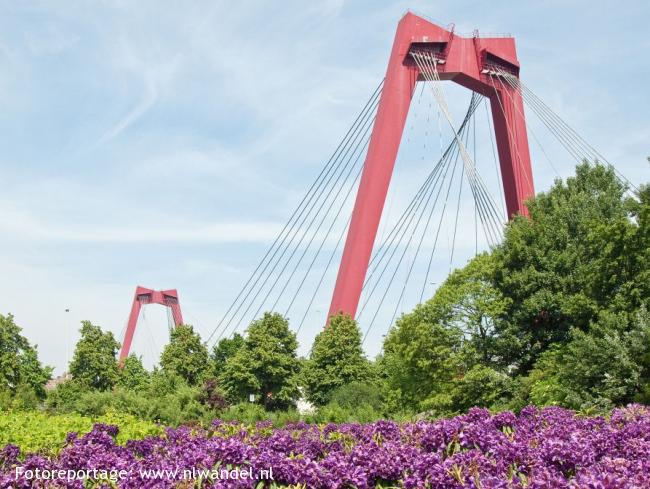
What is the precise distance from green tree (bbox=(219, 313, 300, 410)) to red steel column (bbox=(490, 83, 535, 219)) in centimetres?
1219

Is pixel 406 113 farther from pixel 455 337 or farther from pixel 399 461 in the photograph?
pixel 399 461

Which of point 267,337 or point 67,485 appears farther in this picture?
point 267,337

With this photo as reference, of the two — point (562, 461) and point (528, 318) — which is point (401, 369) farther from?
point (562, 461)

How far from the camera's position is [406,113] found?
24.0 meters

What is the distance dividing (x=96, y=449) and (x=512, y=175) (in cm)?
2326

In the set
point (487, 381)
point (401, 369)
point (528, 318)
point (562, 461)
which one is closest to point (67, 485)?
point (562, 461)

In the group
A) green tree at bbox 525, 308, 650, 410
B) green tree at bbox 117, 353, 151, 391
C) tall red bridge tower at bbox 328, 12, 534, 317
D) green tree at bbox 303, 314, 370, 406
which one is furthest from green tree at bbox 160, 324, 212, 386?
green tree at bbox 525, 308, 650, 410

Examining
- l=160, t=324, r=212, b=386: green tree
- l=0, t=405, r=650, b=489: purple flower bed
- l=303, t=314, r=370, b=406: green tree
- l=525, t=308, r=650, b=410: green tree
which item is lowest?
l=0, t=405, r=650, b=489: purple flower bed

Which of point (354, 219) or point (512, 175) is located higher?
point (512, 175)

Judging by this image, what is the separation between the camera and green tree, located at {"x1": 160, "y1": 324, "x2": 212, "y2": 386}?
123 ft

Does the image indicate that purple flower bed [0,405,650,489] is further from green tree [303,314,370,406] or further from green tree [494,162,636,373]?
green tree [303,314,370,406]

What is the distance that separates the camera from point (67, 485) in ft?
16.1

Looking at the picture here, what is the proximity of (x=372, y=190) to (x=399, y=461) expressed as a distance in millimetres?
18417

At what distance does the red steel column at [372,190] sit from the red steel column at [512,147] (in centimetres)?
498
